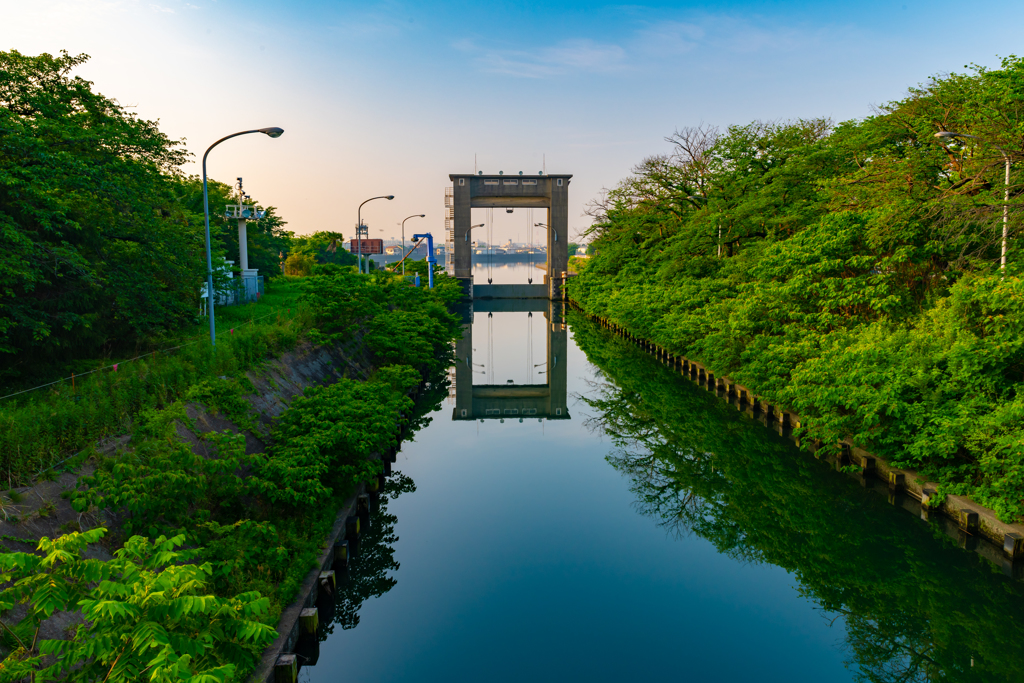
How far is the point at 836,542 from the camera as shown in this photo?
1396 cm

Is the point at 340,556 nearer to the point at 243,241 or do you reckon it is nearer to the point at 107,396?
the point at 107,396

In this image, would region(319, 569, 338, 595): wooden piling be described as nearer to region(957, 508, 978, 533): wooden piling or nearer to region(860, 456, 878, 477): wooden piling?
region(957, 508, 978, 533): wooden piling

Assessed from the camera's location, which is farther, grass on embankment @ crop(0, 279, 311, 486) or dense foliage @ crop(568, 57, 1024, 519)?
dense foliage @ crop(568, 57, 1024, 519)

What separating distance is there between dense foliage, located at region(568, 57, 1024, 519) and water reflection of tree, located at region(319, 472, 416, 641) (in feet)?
38.0

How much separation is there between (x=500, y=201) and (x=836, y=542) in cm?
6712

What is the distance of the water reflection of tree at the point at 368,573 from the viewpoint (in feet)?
36.8

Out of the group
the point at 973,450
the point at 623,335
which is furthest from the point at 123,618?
the point at 623,335

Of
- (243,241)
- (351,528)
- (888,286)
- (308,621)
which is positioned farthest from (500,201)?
(308,621)

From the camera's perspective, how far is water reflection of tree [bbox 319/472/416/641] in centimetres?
1120

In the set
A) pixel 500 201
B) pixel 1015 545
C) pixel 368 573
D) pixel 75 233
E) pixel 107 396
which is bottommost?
pixel 368 573

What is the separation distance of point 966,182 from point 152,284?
24.3m

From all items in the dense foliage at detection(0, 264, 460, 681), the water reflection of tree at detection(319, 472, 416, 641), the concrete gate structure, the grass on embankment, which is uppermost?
the concrete gate structure

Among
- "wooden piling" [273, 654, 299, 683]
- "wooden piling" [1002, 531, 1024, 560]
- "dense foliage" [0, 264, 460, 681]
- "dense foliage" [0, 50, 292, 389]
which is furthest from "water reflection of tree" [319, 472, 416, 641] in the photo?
"wooden piling" [1002, 531, 1024, 560]

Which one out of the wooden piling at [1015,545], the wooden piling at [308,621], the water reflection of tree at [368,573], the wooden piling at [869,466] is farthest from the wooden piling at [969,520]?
the wooden piling at [308,621]
